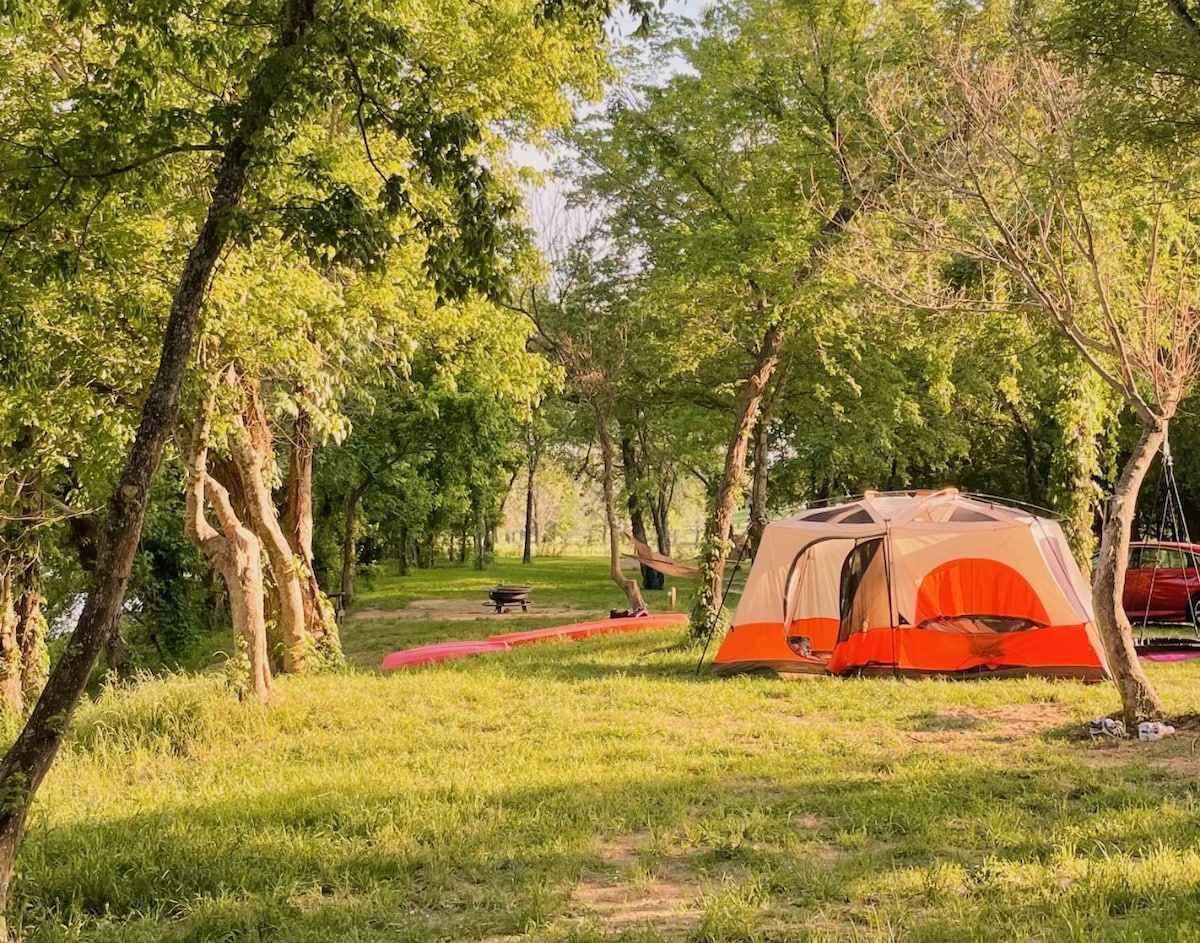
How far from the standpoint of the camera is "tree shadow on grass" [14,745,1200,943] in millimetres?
3945

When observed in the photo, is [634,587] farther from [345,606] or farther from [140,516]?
[140,516]

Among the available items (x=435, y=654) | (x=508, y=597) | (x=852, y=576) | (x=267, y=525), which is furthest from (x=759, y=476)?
(x=267, y=525)

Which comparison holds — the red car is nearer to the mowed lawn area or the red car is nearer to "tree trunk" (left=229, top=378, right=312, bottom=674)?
the mowed lawn area

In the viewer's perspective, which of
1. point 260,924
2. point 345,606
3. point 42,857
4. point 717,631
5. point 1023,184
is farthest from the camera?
point 345,606

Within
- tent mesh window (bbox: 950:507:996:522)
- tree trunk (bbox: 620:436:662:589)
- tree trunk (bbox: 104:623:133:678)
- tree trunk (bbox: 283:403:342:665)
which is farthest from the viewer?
tree trunk (bbox: 620:436:662:589)

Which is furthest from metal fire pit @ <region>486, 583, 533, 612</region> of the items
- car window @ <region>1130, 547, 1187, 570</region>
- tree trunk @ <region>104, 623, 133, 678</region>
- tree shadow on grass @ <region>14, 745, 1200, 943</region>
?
tree shadow on grass @ <region>14, 745, 1200, 943</region>

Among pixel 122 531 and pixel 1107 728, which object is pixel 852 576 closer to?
pixel 1107 728

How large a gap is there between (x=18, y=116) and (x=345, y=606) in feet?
55.2

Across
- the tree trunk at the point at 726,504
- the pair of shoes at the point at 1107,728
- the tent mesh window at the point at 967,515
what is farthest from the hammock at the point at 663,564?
the pair of shoes at the point at 1107,728

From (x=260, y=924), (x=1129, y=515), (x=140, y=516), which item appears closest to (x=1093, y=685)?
(x=1129, y=515)

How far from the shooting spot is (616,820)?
17.4 ft

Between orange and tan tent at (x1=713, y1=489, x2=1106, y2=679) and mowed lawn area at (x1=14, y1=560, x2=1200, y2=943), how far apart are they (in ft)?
2.84

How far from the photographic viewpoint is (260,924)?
158 inches

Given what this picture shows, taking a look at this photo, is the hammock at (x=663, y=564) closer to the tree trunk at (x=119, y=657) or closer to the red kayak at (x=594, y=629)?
the red kayak at (x=594, y=629)
